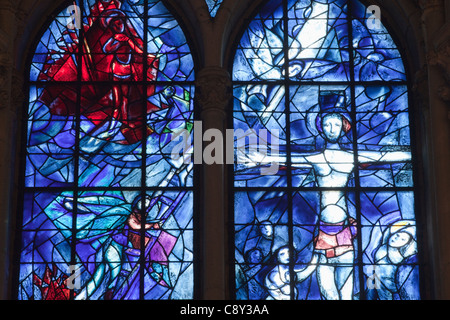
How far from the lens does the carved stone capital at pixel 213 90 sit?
1569 centimetres

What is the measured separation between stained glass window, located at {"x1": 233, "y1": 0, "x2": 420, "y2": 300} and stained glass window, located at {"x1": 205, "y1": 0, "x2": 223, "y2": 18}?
576 mm

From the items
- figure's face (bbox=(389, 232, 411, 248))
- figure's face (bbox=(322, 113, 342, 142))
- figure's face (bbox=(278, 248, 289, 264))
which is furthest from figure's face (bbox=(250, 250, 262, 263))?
figure's face (bbox=(322, 113, 342, 142))

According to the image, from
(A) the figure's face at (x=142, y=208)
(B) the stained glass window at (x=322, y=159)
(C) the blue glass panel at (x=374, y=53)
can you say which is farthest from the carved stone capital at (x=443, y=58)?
(A) the figure's face at (x=142, y=208)

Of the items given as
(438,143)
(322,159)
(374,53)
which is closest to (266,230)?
(322,159)

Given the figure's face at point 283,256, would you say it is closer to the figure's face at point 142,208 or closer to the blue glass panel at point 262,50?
the figure's face at point 142,208

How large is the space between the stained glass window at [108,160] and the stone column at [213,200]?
413 millimetres

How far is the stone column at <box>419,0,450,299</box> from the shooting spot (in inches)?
564

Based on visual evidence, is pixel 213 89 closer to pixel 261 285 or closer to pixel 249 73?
pixel 249 73

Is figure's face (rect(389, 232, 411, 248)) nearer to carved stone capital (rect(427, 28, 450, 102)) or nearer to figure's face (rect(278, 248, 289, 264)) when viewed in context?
figure's face (rect(278, 248, 289, 264))

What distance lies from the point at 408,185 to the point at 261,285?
7.54 ft

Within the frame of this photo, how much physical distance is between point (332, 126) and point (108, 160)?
2.92m
